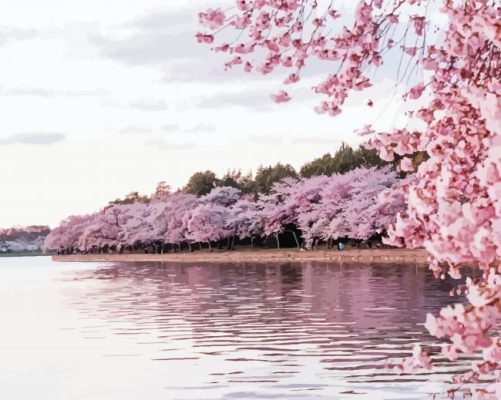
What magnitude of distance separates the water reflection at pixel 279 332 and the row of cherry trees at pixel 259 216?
20788 millimetres

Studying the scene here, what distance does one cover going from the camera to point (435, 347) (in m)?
18.6

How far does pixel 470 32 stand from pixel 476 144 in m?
0.77

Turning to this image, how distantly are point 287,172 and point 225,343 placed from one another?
283 ft

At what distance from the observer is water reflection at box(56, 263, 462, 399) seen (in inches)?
584

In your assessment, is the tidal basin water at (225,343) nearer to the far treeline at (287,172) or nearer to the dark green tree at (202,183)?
the far treeline at (287,172)

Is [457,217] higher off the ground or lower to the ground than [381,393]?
higher

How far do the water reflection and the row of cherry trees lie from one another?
68.2ft

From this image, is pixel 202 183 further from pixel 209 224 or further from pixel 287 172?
pixel 209 224

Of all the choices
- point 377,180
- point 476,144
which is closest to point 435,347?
point 476,144

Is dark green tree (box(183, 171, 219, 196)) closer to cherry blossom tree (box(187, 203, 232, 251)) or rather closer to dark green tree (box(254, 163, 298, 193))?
dark green tree (box(254, 163, 298, 193))

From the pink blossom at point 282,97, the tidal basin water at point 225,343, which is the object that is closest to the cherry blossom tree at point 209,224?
the tidal basin water at point 225,343

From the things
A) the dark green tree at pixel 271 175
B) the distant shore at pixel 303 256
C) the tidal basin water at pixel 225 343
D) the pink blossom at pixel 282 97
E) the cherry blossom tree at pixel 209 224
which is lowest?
the tidal basin water at pixel 225 343

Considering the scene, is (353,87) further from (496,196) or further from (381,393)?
(381,393)

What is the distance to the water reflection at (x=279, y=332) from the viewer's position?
48.7 ft
